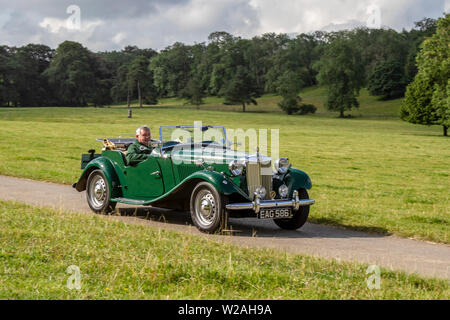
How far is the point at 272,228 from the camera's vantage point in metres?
9.47

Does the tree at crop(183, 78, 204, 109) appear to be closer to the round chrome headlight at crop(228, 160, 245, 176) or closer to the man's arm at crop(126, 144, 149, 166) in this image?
the man's arm at crop(126, 144, 149, 166)

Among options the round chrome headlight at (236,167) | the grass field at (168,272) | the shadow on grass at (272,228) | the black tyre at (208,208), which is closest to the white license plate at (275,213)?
the shadow on grass at (272,228)

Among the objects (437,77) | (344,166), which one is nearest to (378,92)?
(437,77)

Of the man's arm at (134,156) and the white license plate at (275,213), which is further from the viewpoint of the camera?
the man's arm at (134,156)

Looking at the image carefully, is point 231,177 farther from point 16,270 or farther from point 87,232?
point 16,270

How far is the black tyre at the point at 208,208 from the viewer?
27.3 feet

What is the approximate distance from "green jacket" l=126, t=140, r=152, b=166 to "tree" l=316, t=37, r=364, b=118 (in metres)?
90.7

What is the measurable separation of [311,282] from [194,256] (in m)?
1.58

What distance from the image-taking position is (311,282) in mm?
5324

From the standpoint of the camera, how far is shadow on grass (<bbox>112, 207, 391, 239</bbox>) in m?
8.73

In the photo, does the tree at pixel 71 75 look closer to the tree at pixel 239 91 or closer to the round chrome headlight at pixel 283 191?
the tree at pixel 239 91

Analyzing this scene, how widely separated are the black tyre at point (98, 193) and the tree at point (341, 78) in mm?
90472

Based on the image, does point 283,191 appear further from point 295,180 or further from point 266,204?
point 266,204
